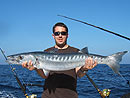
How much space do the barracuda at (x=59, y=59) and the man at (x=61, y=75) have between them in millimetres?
128

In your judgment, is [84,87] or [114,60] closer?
[114,60]

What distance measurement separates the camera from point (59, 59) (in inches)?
187

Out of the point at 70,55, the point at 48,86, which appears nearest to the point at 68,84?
the point at 48,86

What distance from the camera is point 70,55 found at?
15.6 feet

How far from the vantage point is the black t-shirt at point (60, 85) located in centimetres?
422

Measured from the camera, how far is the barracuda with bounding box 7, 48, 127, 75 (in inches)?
181

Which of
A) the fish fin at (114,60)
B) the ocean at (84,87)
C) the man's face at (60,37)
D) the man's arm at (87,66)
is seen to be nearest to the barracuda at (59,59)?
the fish fin at (114,60)

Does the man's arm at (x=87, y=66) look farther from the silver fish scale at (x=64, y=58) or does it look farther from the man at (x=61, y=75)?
the silver fish scale at (x=64, y=58)

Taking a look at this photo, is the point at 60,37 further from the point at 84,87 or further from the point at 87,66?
the point at 84,87

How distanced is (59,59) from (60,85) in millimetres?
802

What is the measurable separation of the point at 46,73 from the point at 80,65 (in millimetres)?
1019

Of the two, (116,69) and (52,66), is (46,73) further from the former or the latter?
(116,69)

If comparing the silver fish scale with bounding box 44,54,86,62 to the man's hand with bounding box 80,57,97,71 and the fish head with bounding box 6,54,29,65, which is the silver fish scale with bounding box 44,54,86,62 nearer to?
the man's hand with bounding box 80,57,97,71

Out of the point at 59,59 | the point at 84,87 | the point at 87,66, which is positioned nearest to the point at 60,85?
the point at 59,59
